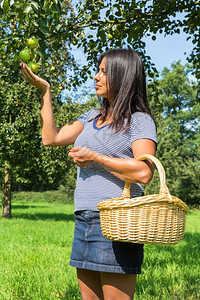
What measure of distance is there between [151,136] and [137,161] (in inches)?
5.7

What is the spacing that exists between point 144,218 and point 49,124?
0.70m

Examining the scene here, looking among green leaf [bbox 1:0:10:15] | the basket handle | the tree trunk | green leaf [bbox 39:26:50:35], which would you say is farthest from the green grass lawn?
the tree trunk

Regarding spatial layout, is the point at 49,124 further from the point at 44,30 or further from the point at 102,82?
the point at 44,30

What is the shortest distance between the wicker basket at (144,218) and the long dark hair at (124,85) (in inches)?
11.2

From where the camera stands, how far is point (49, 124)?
5.74ft

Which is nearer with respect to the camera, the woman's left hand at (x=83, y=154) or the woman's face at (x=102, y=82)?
the woman's left hand at (x=83, y=154)

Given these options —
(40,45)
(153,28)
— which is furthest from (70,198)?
(40,45)

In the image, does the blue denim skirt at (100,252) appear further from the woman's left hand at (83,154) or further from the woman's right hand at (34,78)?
the woman's right hand at (34,78)

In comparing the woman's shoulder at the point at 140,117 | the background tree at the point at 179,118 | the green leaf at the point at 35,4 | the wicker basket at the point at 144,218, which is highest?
the background tree at the point at 179,118

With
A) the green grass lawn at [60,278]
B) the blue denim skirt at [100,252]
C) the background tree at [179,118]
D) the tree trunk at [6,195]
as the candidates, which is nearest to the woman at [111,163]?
the blue denim skirt at [100,252]

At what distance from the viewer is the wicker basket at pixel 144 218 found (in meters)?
1.34

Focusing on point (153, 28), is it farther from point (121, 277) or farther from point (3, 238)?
point (3, 238)

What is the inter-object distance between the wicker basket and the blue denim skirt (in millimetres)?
126

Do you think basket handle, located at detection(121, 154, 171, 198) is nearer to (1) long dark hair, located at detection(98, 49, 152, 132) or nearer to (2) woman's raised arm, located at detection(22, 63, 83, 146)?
(1) long dark hair, located at detection(98, 49, 152, 132)
